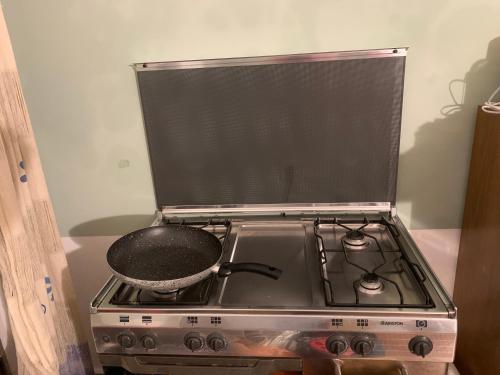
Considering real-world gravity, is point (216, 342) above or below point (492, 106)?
below

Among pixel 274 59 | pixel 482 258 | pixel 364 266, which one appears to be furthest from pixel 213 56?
pixel 482 258

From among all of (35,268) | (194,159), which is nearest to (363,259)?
(194,159)

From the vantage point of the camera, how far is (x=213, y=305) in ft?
3.22

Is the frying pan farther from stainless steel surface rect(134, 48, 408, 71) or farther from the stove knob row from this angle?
stainless steel surface rect(134, 48, 408, 71)

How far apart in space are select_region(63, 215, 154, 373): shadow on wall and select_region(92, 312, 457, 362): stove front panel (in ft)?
1.86

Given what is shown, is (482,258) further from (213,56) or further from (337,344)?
(213,56)

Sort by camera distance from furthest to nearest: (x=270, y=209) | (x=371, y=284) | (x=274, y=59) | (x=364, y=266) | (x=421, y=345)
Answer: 1. (x=270, y=209)
2. (x=274, y=59)
3. (x=364, y=266)
4. (x=371, y=284)
5. (x=421, y=345)

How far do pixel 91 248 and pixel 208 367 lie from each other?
2.70 ft

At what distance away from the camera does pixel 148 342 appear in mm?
974

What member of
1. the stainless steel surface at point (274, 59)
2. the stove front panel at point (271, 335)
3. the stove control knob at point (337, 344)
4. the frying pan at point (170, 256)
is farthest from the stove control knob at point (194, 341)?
the stainless steel surface at point (274, 59)

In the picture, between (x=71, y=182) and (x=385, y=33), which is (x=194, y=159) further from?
(x=385, y=33)

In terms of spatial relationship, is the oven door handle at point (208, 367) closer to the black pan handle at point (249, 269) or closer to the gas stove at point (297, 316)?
the gas stove at point (297, 316)

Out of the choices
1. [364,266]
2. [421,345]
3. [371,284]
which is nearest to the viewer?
[421,345]

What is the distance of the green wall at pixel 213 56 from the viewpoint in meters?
1.19
